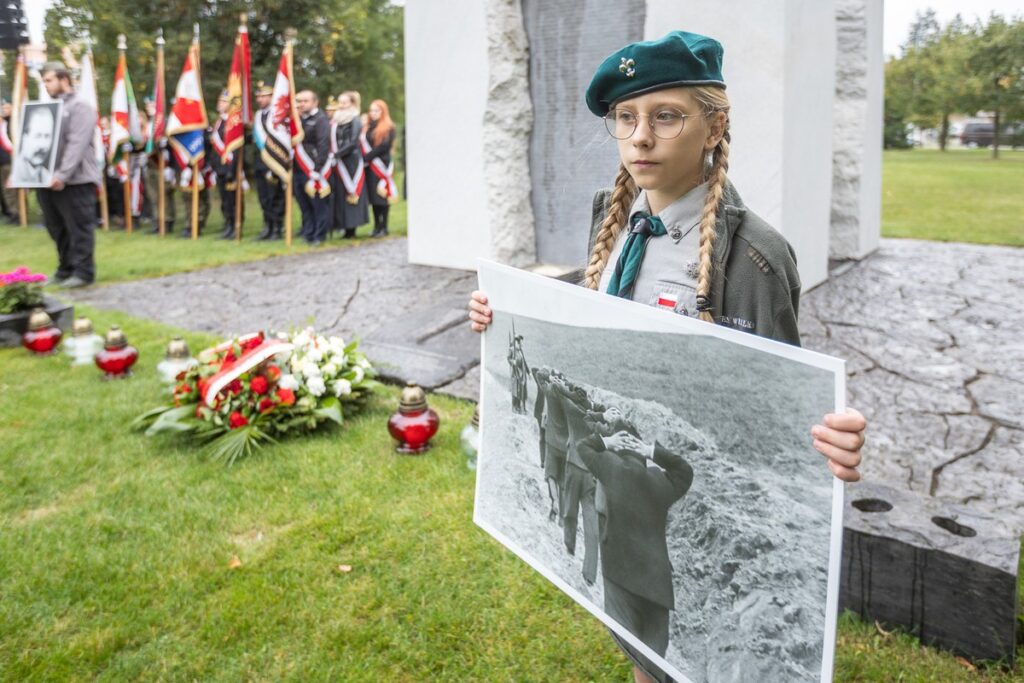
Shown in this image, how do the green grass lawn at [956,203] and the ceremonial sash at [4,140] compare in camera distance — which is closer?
the green grass lawn at [956,203]

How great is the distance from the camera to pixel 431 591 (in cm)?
261

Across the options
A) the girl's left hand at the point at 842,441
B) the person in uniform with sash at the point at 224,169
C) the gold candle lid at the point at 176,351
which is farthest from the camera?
the person in uniform with sash at the point at 224,169

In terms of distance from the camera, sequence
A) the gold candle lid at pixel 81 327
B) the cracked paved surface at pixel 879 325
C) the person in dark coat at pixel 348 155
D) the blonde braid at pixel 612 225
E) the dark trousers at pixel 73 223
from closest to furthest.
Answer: the blonde braid at pixel 612 225, the cracked paved surface at pixel 879 325, the gold candle lid at pixel 81 327, the dark trousers at pixel 73 223, the person in dark coat at pixel 348 155

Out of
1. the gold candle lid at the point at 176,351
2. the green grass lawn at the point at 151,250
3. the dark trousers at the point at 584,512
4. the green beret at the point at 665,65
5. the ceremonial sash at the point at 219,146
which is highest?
the ceremonial sash at the point at 219,146

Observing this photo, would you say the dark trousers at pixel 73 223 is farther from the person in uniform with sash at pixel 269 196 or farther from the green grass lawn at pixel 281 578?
the green grass lawn at pixel 281 578

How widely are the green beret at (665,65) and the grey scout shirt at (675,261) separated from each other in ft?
0.68

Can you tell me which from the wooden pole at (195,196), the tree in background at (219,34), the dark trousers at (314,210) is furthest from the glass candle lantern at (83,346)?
the tree in background at (219,34)

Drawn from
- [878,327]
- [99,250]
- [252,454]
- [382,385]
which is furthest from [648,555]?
[99,250]

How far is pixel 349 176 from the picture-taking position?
33.7ft

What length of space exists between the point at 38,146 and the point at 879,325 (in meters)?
7.62

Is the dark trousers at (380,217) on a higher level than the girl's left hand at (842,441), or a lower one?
higher

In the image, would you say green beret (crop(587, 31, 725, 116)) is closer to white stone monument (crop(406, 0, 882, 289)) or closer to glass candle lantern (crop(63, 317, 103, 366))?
white stone monument (crop(406, 0, 882, 289))

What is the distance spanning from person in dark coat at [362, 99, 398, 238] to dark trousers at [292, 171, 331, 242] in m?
0.66

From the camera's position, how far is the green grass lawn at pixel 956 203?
9039 mm
